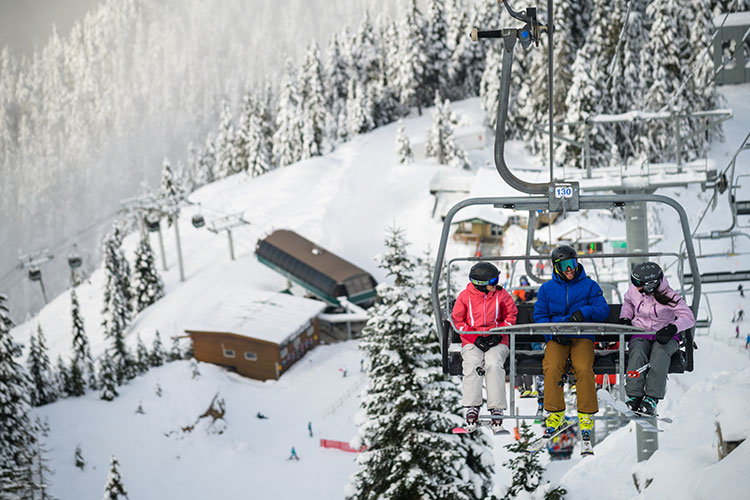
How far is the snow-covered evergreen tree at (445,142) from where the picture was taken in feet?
175

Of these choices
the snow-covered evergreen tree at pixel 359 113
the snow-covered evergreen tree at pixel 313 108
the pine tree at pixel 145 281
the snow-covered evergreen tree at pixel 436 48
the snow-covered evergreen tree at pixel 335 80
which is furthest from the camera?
the snow-covered evergreen tree at pixel 335 80

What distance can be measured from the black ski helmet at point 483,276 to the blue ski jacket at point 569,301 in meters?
0.46

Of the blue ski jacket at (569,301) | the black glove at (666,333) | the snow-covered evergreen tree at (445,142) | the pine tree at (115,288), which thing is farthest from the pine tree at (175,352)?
the black glove at (666,333)

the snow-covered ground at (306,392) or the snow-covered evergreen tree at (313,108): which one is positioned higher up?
the snow-covered evergreen tree at (313,108)

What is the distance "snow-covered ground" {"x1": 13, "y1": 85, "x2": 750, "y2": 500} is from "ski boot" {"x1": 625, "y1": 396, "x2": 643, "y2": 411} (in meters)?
1.53

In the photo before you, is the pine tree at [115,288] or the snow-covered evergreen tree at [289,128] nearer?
the pine tree at [115,288]

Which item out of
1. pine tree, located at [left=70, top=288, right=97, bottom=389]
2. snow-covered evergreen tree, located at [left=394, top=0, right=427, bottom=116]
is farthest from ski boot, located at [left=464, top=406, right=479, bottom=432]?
snow-covered evergreen tree, located at [left=394, top=0, right=427, bottom=116]

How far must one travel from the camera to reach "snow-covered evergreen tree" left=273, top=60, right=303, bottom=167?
67312mm

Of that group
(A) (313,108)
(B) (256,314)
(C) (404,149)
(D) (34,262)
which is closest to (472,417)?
(B) (256,314)

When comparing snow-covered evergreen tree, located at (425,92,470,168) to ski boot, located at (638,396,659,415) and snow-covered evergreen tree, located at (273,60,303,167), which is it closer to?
snow-covered evergreen tree, located at (273,60,303,167)

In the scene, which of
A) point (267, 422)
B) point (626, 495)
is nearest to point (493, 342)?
point (626, 495)

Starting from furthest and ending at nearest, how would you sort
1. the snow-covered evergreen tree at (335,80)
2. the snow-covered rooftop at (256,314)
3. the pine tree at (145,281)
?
the snow-covered evergreen tree at (335,80), the pine tree at (145,281), the snow-covered rooftop at (256,314)

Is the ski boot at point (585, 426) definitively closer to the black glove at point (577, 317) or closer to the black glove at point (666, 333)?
the black glove at point (577, 317)

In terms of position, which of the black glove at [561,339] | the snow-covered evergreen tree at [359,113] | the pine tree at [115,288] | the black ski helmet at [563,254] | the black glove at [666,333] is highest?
the black ski helmet at [563,254]
